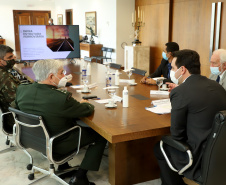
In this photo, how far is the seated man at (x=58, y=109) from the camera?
2.26m

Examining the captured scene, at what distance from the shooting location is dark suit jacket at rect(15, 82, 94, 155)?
88.7 inches

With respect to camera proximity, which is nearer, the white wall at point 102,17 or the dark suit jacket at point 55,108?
the dark suit jacket at point 55,108

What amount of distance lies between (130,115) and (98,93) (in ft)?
3.04

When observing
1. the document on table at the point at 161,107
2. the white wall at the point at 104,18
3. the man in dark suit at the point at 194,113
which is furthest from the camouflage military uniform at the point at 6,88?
the white wall at the point at 104,18

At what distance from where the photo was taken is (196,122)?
1944 millimetres

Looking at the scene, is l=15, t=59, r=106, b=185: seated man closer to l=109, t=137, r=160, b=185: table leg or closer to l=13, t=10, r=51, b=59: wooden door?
l=109, t=137, r=160, b=185: table leg

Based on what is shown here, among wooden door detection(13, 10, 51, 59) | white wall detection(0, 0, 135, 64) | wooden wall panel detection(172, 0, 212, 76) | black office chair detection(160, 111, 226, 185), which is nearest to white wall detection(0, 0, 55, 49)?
white wall detection(0, 0, 135, 64)

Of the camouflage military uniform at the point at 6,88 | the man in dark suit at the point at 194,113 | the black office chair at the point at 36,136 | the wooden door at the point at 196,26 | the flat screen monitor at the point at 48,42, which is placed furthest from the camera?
the flat screen monitor at the point at 48,42

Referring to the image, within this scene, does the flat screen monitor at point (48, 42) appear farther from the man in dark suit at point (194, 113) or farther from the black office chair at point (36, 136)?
the man in dark suit at point (194, 113)

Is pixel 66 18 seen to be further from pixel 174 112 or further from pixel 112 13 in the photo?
pixel 174 112

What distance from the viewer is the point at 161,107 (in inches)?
104

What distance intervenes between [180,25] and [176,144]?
16.2ft

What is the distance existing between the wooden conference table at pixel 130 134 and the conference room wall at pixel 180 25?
3078mm

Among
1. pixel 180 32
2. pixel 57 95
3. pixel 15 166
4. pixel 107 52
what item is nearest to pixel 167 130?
pixel 57 95
